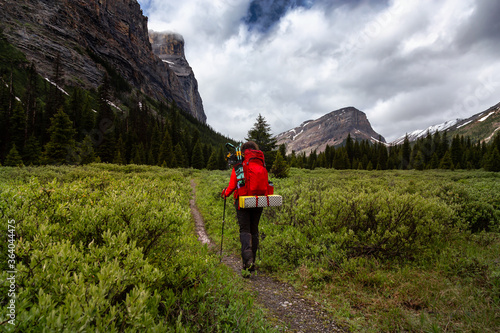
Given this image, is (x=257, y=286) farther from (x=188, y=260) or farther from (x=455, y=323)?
(x=455, y=323)

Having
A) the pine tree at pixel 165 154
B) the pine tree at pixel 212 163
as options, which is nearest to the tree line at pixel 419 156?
the pine tree at pixel 212 163

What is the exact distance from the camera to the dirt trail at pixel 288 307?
3.52 metres

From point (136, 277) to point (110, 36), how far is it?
181883 millimetres

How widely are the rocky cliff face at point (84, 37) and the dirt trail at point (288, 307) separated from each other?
3380 inches

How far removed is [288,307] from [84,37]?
16333 centimetres

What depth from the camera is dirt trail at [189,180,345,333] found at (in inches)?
139

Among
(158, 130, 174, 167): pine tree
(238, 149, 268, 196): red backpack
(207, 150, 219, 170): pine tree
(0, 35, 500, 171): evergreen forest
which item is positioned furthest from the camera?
(207, 150, 219, 170): pine tree

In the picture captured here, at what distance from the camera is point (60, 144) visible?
3497cm

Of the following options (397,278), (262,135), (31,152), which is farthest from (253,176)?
(31,152)

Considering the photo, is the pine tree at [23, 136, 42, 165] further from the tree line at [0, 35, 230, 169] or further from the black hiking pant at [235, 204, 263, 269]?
the black hiking pant at [235, 204, 263, 269]

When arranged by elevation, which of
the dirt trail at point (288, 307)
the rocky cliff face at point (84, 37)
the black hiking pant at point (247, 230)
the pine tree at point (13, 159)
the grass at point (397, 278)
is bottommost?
the dirt trail at point (288, 307)

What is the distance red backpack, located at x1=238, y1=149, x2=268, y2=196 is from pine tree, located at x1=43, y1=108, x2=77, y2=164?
1650 inches

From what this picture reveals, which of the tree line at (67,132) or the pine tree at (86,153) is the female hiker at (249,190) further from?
the pine tree at (86,153)

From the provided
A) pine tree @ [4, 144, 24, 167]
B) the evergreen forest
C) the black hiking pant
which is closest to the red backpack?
the black hiking pant
